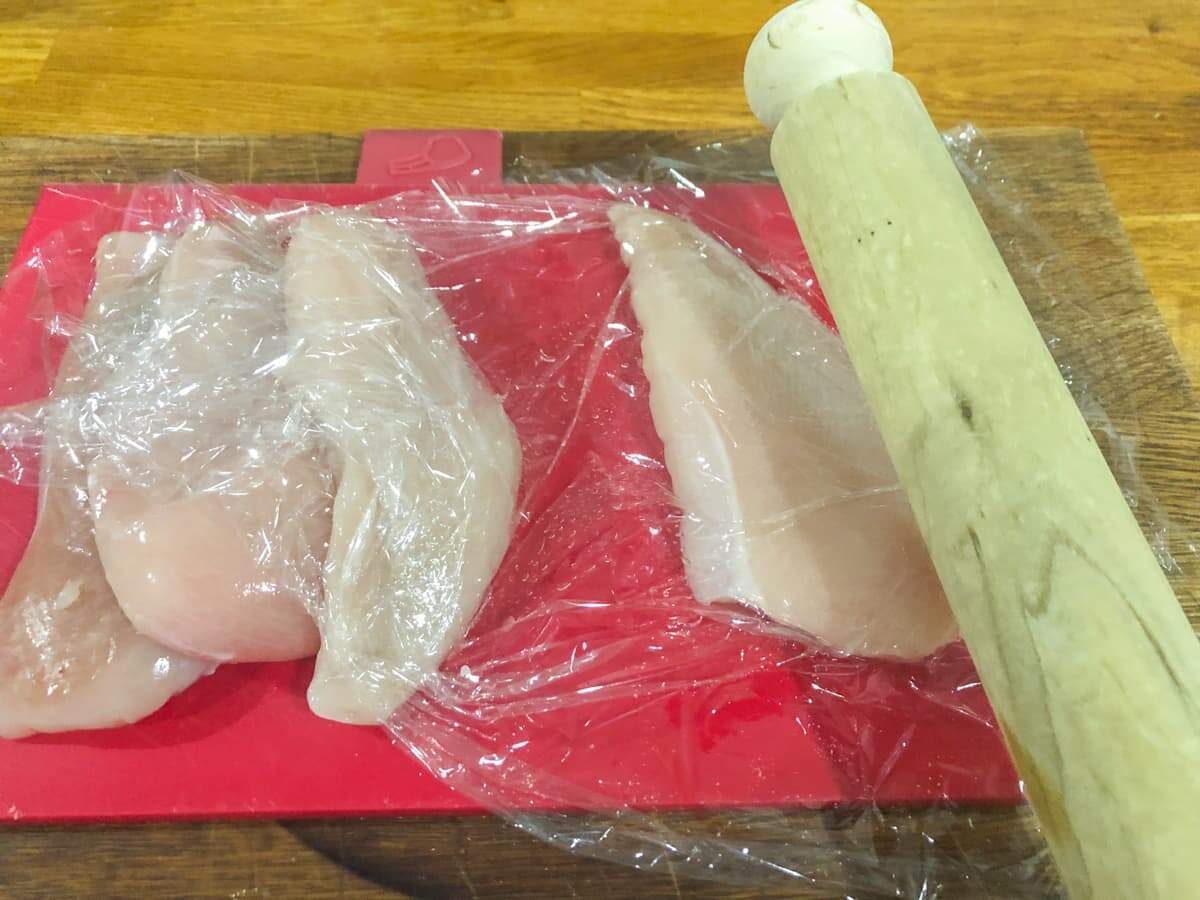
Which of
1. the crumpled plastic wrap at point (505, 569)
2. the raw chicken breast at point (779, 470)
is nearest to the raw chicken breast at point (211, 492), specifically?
the crumpled plastic wrap at point (505, 569)

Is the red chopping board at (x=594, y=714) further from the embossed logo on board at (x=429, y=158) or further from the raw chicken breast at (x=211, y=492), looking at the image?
the embossed logo on board at (x=429, y=158)

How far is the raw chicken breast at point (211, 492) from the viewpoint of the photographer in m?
0.77

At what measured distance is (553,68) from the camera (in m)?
1.47

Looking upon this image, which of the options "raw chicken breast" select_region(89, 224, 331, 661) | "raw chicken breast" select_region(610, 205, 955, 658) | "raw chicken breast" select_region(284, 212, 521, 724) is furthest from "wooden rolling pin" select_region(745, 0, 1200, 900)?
"raw chicken breast" select_region(89, 224, 331, 661)

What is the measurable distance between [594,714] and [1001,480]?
436 millimetres

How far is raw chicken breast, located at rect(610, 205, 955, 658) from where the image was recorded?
2.69 ft

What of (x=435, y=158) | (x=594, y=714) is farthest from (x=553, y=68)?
(x=594, y=714)

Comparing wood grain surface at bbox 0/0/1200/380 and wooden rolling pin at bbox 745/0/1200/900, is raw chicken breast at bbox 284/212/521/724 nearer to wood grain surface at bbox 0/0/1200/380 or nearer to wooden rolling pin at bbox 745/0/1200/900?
wooden rolling pin at bbox 745/0/1200/900

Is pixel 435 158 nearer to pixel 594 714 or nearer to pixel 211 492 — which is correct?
pixel 211 492

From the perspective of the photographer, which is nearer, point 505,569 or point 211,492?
point 211,492

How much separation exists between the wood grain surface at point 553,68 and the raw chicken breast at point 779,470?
1.87ft

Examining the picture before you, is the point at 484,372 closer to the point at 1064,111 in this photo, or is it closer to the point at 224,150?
the point at 224,150

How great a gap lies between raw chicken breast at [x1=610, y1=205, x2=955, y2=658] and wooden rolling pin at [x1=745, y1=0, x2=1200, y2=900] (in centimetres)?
15

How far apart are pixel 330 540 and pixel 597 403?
34cm
